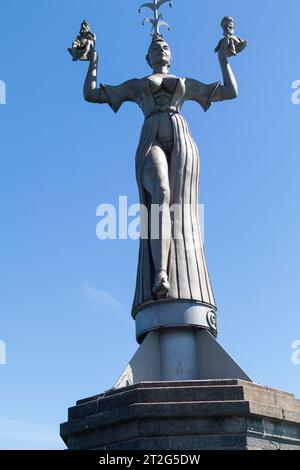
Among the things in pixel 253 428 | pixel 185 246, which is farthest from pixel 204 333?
pixel 253 428

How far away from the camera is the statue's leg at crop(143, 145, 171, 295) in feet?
35.4

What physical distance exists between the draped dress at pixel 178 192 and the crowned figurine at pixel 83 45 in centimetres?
73

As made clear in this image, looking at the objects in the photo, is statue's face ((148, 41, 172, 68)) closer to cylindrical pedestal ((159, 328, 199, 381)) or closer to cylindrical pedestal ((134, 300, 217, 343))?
cylindrical pedestal ((134, 300, 217, 343))

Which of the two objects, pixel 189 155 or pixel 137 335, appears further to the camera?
pixel 189 155

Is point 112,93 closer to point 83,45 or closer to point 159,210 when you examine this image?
point 83,45

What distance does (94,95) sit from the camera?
40.4 feet

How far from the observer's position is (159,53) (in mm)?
12539

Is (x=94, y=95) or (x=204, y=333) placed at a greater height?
(x=94, y=95)

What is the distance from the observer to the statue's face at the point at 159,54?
1253cm

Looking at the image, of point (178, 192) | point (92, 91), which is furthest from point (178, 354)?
point (92, 91)

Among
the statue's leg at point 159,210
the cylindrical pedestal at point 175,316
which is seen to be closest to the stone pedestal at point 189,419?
the cylindrical pedestal at point 175,316

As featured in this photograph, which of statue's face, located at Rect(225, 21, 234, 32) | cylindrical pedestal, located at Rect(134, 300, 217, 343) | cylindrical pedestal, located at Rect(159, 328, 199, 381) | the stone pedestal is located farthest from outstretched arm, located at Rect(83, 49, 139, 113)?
the stone pedestal
